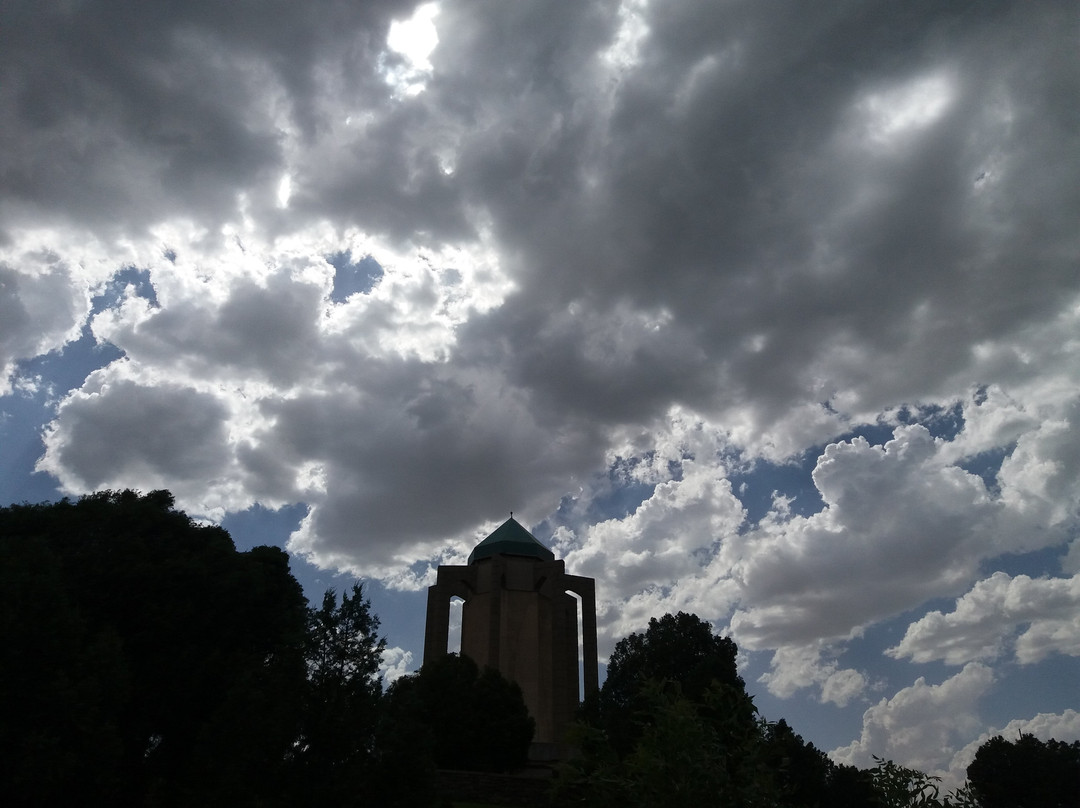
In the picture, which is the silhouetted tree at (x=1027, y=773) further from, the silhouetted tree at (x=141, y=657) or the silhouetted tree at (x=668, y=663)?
the silhouetted tree at (x=141, y=657)

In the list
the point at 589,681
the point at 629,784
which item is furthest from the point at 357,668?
the point at 589,681

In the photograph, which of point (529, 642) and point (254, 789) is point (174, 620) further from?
point (529, 642)

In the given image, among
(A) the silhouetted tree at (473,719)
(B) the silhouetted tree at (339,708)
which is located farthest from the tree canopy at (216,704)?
(A) the silhouetted tree at (473,719)

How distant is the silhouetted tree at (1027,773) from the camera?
54.5 meters

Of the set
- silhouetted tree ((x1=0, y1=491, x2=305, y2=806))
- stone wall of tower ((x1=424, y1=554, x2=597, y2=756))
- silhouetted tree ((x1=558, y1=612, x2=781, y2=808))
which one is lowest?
silhouetted tree ((x1=558, y1=612, x2=781, y2=808))

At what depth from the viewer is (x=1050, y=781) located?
179 feet

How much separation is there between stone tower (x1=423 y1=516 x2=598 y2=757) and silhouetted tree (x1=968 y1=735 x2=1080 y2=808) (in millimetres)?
30107

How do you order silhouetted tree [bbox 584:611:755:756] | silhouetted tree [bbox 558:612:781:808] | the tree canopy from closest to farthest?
silhouetted tree [bbox 558:612:781:808] < the tree canopy < silhouetted tree [bbox 584:611:755:756]

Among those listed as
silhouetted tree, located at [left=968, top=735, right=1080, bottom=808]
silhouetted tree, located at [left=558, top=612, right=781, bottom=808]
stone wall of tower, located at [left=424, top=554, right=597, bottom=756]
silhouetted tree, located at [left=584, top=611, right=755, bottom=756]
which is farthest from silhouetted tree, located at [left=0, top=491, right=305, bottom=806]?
silhouetted tree, located at [left=968, top=735, right=1080, bottom=808]

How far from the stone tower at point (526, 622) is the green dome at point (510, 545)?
0.24ft

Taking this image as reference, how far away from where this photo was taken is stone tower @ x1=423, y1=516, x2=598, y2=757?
47844 millimetres

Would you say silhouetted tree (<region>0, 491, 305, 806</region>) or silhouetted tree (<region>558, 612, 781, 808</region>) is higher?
silhouetted tree (<region>0, 491, 305, 806</region>)

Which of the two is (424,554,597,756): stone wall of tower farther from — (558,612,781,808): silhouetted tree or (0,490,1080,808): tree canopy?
(558,612,781,808): silhouetted tree

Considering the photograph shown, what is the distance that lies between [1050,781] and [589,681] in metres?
35.4
